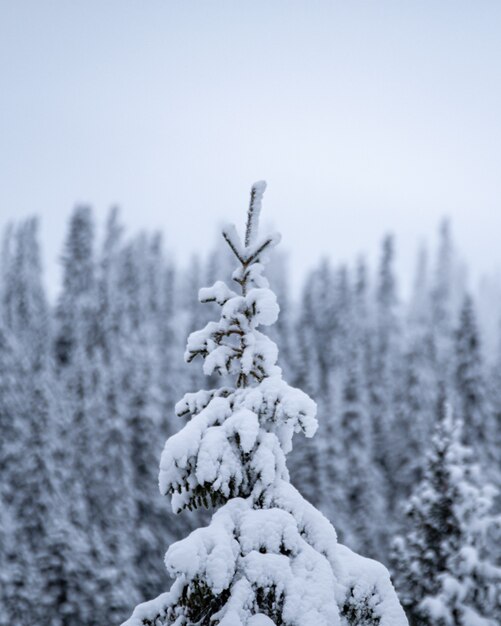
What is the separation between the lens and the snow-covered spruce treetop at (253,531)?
4453 millimetres

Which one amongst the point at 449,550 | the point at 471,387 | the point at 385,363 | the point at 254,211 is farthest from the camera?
the point at 385,363

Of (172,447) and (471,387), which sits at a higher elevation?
(471,387)

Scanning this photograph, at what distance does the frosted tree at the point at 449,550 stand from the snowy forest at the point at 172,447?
40mm

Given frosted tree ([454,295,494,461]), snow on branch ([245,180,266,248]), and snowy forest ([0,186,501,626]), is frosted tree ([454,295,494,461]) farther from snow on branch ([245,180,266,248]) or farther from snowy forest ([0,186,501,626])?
snow on branch ([245,180,266,248])

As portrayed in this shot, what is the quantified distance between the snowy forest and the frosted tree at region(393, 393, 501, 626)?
0.13 ft

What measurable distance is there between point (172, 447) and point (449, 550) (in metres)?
10.3

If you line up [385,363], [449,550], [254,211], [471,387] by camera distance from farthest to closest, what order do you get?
[385,363]
[471,387]
[449,550]
[254,211]

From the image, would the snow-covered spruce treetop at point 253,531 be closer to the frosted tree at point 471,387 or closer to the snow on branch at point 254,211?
the snow on branch at point 254,211

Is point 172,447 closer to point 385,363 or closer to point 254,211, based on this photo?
point 254,211

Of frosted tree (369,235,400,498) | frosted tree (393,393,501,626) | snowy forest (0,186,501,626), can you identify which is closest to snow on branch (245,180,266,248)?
snowy forest (0,186,501,626)

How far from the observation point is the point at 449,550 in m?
12.8

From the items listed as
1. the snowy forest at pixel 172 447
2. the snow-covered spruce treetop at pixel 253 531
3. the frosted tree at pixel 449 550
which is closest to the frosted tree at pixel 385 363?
the snowy forest at pixel 172 447

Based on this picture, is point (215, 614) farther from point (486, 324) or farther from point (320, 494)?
point (486, 324)

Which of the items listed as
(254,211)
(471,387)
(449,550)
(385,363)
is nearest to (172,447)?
(254,211)
